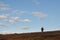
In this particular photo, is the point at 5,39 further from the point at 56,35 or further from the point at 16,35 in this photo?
the point at 56,35

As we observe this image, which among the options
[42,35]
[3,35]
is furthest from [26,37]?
[3,35]

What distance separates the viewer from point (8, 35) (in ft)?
50.5

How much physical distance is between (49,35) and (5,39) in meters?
3.75

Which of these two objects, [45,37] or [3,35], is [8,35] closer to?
[3,35]

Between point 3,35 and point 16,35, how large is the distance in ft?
4.41

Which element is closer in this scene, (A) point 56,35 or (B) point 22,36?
(A) point 56,35

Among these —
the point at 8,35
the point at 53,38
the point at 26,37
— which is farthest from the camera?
the point at 8,35

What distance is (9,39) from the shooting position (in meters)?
15.1

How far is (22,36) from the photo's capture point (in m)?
14.6

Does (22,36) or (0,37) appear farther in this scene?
(0,37)

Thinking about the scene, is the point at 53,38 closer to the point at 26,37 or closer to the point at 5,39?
the point at 26,37

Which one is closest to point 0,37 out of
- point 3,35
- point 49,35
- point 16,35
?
point 3,35

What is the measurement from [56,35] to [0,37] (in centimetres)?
479

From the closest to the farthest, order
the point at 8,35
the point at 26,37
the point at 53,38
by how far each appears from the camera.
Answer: the point at 53,38 → the point at 26,37 → the point at 8,35
